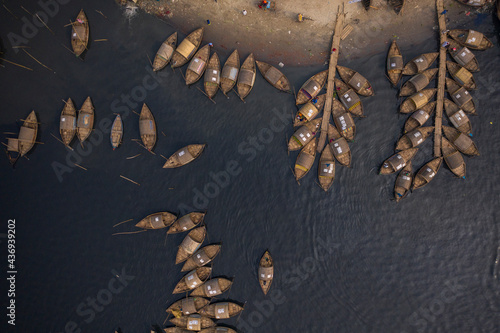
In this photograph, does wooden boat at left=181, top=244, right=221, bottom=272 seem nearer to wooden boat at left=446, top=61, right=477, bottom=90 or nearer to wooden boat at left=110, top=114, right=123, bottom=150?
wooden boat at left=110, top=114, right=123, bottom=150

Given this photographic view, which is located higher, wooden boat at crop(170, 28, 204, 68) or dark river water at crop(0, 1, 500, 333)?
wooden boat at crop(170, 28, 204, 68)

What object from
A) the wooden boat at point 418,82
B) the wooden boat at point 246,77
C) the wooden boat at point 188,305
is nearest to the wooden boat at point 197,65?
the wooden boat at point 246,77

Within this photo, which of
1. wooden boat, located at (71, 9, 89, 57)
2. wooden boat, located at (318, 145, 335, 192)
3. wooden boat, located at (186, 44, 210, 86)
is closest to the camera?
wooden boat, located at (318, 145, 335, 192)

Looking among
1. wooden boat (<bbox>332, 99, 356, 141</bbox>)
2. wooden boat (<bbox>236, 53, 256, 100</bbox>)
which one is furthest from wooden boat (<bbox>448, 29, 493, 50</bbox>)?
wooden boat (<bbox>236, 53, 256, 100</bbox>)

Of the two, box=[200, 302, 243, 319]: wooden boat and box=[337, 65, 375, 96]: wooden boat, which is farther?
box=[337, 65, 375, 96]: wooden boat

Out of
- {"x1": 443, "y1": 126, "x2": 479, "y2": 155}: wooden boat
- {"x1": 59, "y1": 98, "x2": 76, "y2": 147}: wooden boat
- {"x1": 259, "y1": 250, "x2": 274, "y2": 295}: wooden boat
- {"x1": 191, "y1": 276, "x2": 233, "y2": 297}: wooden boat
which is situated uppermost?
{"x1": 59, "y1": 98, "x2": 76, "y2": 147}: wooden boat

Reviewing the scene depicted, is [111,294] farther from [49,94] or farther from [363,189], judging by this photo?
[363,189]

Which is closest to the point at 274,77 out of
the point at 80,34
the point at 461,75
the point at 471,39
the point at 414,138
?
the point at 414,138

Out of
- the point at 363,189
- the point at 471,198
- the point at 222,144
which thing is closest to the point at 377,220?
the point at 363,189
